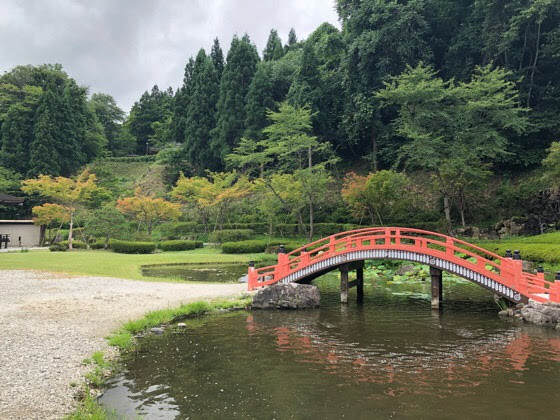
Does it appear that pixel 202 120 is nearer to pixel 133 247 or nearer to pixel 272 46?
pixel 133 247

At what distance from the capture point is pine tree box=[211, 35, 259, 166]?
5466cm

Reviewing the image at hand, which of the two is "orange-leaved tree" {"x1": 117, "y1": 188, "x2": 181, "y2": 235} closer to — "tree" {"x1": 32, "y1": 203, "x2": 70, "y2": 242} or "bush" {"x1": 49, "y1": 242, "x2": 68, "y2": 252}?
"tree" {"x1": 32, "y1": 203, "x2": 70, "y2": 242}

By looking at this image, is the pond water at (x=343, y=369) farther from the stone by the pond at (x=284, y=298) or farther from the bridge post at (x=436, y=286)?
the bridge post at (x=436, y=286)

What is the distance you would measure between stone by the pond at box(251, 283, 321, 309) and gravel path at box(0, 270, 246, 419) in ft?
5.89

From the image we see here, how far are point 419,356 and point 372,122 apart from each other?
37.0 metres

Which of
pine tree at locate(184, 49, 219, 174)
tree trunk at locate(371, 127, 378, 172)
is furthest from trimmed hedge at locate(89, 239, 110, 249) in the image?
tree trunk at locate(371, 127, 378, 172)

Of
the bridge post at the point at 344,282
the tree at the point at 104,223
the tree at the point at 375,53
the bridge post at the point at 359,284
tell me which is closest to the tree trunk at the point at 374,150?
the tree at the point at 375,53

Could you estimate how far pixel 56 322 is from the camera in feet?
38.4

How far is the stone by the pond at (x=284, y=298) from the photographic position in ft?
51.5

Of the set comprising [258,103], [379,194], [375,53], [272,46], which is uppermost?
[272,46]

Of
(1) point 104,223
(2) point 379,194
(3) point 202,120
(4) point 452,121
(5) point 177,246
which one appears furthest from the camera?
(3) point 202,120

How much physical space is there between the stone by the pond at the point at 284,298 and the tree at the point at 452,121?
19.4 metres

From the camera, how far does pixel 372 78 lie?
44625 millimetres

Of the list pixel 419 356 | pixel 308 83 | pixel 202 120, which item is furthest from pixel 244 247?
pixel 202 120
